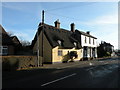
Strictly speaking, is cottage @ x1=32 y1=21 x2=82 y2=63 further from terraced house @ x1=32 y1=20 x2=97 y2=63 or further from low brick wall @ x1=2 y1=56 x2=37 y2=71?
low brick wall @ x1=2 y1=56 x2=37 y2=71

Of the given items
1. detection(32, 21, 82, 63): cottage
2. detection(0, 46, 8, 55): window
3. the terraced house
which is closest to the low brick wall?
the terraced house

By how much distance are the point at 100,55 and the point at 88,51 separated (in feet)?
47.2

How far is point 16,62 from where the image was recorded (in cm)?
1656

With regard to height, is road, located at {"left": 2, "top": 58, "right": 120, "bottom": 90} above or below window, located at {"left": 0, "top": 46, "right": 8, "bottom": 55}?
below

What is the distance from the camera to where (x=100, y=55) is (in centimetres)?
5119

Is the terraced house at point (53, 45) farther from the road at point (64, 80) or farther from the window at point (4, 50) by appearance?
the road at point (64, 80)

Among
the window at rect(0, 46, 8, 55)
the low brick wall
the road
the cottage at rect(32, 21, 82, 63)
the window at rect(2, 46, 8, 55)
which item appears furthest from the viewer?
the cottage at rect(32, 21, 82, 63)

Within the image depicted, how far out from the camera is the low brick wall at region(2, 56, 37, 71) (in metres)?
15.3

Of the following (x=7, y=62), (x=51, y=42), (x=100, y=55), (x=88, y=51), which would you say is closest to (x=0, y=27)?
(x=51, y=42)

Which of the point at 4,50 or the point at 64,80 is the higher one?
the point at 4,50

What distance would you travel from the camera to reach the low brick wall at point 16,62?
50.2 ft

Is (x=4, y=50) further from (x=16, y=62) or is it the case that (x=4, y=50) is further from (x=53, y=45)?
(x=53, y=45)

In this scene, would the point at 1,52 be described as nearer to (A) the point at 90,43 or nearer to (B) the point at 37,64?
(B) the point at 37,64

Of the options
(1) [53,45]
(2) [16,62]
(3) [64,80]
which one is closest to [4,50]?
(2) [16,62]
